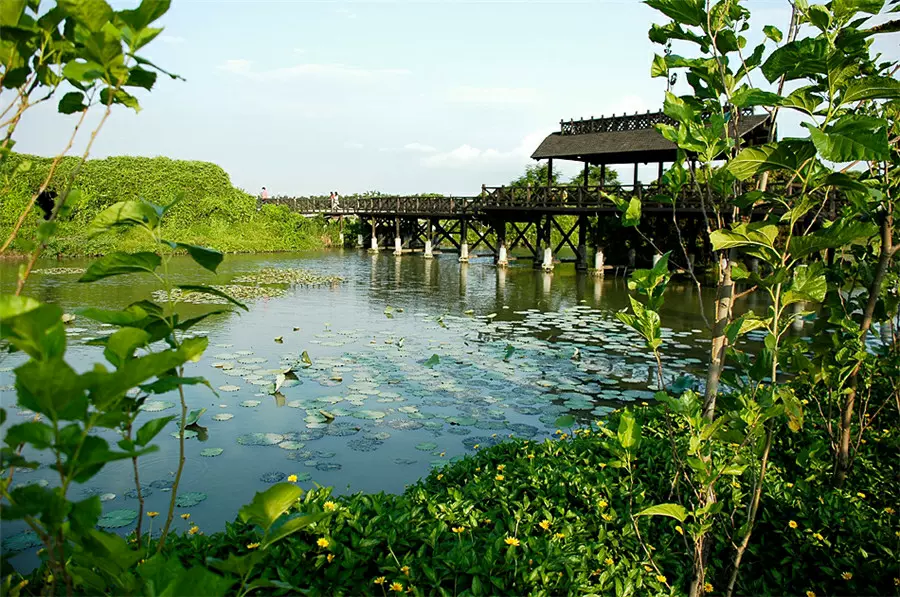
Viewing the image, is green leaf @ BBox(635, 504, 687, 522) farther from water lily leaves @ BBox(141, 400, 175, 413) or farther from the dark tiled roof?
the dark tiled roof

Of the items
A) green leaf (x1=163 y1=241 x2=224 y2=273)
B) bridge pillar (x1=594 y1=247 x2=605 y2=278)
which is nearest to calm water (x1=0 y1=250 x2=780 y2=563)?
green leaf (x1=163 y1=241 x2=224 y2=273)

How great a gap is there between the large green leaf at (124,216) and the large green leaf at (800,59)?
1.80 meters

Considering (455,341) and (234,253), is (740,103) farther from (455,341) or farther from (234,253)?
(234,253)

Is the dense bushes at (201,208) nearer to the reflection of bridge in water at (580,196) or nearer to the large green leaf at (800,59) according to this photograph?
the reflection of bridge in water at (580,196)

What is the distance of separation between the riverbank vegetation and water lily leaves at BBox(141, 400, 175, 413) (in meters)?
3.37

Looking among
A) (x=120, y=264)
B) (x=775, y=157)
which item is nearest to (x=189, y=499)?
(x=120, y=264)

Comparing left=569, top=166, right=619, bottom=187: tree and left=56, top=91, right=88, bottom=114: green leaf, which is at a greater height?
left=569, top=166, right=619, bottom=187: tree

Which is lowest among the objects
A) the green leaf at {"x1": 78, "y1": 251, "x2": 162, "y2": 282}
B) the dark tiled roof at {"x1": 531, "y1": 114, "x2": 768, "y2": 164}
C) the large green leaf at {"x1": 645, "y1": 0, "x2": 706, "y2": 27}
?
the green leaf at {"x1": 78, "y1": 251, "x2": 162, "y2": 282}

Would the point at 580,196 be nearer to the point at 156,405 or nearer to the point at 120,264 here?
the point at 156,405

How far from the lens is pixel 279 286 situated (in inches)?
647

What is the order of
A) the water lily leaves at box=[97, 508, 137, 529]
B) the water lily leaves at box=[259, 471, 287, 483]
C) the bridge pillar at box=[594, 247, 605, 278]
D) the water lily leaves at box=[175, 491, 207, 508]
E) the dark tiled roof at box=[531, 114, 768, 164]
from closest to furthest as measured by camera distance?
the water lily leaves at box=[97, 508, 137, 529], the water lily leaves at box=[175, 491, 207, 508], the water lily leaves at box=[259, 471, 287, 483], the dark tiled roof at box=[531, 114, 768, 164], the bridge pillar at box=[594, 247, 605, 278]

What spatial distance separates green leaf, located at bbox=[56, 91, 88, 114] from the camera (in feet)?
3.98

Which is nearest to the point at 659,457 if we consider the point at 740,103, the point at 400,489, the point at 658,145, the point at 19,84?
the point at 400,489

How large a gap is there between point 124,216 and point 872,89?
1.95 meters
